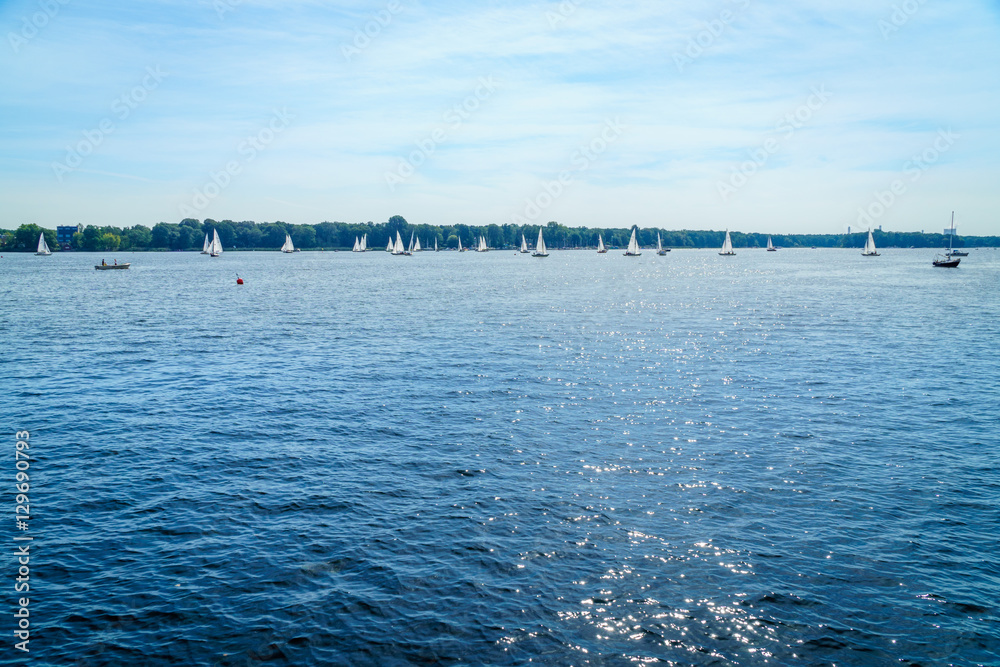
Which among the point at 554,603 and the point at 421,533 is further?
the point at 421,533

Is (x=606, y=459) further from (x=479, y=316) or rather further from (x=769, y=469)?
(x=479, y=316)

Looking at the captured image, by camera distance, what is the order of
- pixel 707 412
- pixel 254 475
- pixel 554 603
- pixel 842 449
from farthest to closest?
pixel 707 412, pixel 842 449, pixel 254 475, pixel 554 603

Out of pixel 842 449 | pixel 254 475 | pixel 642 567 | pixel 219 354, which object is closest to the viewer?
pixel 642 567

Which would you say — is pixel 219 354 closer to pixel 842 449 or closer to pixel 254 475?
pixel 254 475

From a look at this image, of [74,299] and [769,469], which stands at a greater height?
[74,299]

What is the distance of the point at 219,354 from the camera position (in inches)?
2242

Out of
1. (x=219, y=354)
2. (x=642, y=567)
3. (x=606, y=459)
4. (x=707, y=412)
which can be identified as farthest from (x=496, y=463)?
(x=219, y=354)

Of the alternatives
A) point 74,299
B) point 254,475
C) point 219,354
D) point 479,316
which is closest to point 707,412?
point 254,475

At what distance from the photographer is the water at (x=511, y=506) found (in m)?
17.5

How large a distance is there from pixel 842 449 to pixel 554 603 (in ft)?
64.1

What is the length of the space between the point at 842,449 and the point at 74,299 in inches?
4576

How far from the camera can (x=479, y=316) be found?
8475cm

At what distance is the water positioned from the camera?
1747cm

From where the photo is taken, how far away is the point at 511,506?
81.7 feet
